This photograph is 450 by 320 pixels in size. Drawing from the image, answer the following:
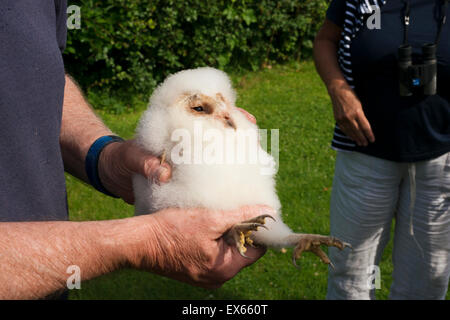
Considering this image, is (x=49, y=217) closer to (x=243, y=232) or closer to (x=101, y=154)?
(x=101, y=154)

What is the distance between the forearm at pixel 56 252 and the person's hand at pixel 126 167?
0.66ft

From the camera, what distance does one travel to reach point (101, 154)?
201 centimetres

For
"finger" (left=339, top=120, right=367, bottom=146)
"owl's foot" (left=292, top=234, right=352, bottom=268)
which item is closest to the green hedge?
"finger" (left=339, top=120, right=367, bottom=146)

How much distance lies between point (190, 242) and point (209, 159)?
0.31 meters

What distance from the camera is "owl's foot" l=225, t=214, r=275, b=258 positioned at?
5.05 ft

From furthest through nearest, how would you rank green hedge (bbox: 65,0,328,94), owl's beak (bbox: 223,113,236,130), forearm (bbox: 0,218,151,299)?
green hedge (bbox: 65,0,328,94), owl's beak (bbox: 223,113,236,130), forearm (bbox: 0,218,151,299)

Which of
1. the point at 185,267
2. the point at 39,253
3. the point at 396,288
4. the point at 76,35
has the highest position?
the point at 76,35

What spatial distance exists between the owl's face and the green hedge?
4.62 metres

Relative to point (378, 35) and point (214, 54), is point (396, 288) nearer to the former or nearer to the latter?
point (378, 35)

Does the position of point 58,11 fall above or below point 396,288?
above

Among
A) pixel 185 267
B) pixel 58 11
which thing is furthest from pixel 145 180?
pixel 58 11

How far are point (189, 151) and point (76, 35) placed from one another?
497 centimetres

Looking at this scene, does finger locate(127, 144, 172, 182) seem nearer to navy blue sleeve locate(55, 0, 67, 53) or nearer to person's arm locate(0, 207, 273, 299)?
person's arm locate(0, 207, 273, 299)

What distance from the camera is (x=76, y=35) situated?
5926 millimetres
